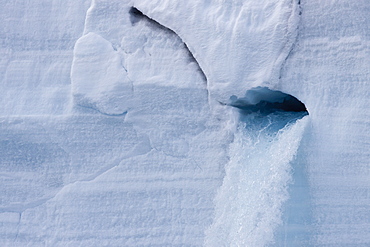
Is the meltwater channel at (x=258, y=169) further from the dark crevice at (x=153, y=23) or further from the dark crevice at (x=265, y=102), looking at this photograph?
the dark crevice at (x=153, y=23)

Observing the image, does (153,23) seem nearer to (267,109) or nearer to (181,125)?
(181,125)

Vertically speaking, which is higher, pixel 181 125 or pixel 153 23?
pixel 153 23

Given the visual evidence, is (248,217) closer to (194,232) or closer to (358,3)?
(194,232)

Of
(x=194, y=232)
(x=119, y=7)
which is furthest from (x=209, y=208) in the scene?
(x=119, y=7)

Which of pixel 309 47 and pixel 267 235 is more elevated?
pixel 309 47

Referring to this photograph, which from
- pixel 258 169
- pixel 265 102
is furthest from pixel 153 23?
pixel 258 169

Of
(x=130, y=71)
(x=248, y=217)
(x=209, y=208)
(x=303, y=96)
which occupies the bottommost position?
(x=209, y=208)

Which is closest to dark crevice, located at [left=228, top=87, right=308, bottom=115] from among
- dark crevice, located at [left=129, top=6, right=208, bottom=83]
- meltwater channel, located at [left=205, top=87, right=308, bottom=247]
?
meltwater channel, located at [left=205, top=87, right=308, bottom=247]
